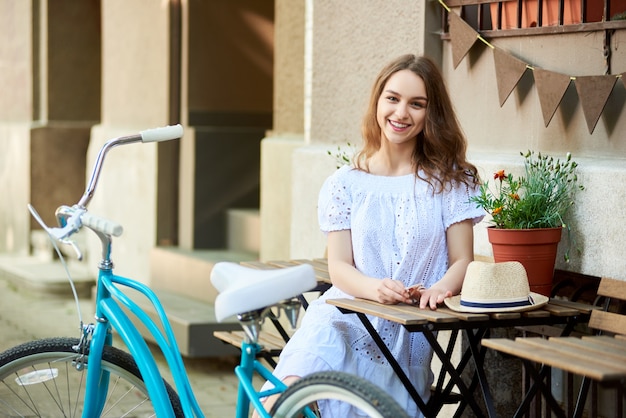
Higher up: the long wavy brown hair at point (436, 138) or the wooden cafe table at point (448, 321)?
the long wavy brown hair at point (436, 138)

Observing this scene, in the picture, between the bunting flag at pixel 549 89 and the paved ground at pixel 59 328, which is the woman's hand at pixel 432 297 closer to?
the bunting flag at pixel 549 89

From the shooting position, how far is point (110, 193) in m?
8.89

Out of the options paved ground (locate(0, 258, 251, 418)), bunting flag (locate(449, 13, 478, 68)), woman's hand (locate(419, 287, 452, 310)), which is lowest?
paved ground (locate(0, 258, 251, 418))

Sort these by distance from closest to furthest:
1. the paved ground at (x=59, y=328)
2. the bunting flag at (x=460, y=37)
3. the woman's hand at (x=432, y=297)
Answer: the woman's hand at (x=432, y=297) → the bunting flag at (x=460, y=37) → the paved ground at (x=59, y=328)

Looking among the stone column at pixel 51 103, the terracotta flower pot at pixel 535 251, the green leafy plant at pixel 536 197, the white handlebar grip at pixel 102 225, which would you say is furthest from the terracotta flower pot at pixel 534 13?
the stone column at pixel 51 103

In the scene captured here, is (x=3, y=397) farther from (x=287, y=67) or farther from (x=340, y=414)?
(x=287, y=67)

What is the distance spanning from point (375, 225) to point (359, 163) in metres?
0.27

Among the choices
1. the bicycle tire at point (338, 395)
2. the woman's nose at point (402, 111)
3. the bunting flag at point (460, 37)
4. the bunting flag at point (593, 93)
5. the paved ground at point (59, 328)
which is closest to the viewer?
the bicycle tire at point (338, 395)

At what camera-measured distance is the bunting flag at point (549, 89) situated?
13.6ft

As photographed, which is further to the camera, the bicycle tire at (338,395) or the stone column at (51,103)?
the stone column at (51,103)

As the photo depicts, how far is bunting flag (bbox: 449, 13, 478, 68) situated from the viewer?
184 inches

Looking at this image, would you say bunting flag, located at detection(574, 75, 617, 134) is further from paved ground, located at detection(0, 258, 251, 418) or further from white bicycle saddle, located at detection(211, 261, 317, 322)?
paved ground, located at detection(0, 258, 251, 418)

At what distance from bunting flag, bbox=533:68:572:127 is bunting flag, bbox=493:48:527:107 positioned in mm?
106

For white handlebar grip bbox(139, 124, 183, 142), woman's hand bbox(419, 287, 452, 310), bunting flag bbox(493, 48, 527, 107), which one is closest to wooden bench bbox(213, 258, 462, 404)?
woman's hand bbox(419, 287, 452, 310)
